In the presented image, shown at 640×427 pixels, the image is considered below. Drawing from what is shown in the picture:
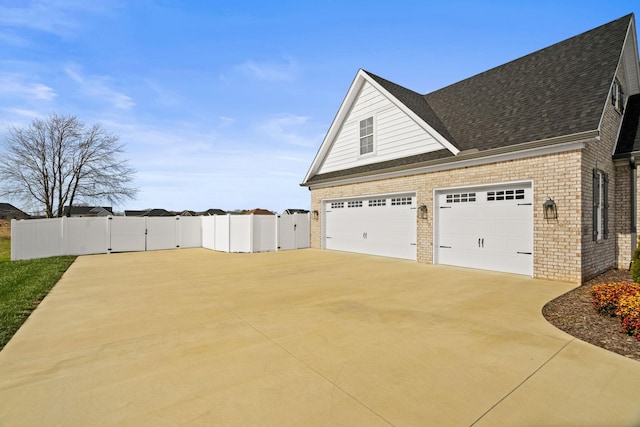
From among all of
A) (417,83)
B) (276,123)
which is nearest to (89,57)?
(276,123)

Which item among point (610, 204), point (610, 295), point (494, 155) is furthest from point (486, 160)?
point (610, 295)

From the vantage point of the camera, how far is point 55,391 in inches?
115

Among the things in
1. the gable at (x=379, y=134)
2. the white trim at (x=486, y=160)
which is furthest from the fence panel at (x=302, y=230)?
the white trim at (x=486, y=160)

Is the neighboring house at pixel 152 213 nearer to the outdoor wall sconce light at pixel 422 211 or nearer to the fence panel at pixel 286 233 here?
the fence panel at pixel 286 233

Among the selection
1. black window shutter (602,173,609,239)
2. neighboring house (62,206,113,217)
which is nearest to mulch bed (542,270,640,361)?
black window shutter (602,173,609,239)

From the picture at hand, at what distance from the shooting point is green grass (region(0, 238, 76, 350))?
4.79 meters

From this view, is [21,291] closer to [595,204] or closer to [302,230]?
[302,230]

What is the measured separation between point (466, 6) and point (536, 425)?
38.5ft

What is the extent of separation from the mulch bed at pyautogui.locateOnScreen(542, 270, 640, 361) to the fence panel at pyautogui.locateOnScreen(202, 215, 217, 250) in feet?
51.9

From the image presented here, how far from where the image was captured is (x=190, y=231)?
61.2ft

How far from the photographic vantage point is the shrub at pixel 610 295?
16.3ft

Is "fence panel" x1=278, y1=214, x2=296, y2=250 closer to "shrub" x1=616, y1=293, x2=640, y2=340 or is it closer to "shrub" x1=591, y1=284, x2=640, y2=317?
"shrub" x1=591, y1=284, x2=640, y2=317

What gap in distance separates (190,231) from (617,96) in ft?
68.5

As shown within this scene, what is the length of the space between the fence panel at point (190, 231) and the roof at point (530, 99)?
36.2ft
